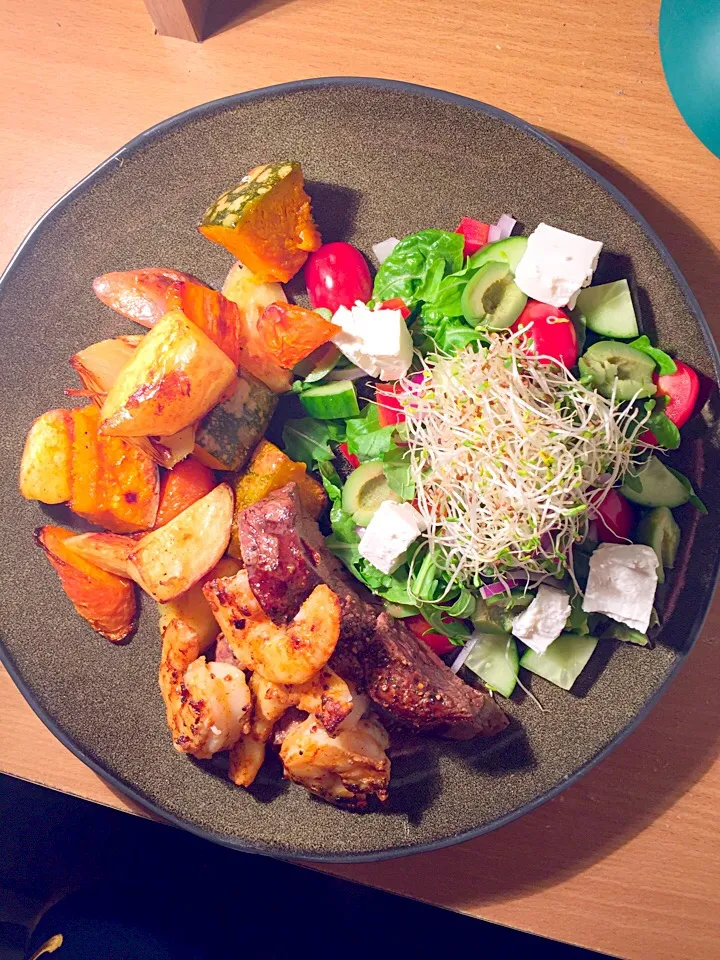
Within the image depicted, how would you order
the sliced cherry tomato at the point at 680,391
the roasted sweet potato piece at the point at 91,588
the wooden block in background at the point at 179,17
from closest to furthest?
the sliced cherry tomato at the point at 680,391
the roasted sweet potato piece at the point at 91,588
the wooden block in background at the point at 179,17

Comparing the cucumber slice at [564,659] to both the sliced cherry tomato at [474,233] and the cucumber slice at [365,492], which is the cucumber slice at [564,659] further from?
the sliced cherry tomato at [474,233]

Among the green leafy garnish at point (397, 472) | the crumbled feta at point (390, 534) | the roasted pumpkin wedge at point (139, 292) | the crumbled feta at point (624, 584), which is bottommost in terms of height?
the crumbled feta at point (624, 584)

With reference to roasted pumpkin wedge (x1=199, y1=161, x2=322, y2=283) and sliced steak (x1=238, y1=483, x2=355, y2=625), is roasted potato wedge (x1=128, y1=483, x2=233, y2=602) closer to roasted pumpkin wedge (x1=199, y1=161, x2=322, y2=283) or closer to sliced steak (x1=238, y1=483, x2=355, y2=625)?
sliced steak (x1=238, y1=483, x2=355, y2=625)

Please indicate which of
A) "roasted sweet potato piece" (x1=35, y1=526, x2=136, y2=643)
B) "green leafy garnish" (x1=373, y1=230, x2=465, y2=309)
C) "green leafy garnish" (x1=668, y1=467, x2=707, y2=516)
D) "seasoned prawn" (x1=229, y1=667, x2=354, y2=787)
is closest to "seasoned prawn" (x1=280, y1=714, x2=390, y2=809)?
"seasoned prawn" (x1=229, y1=667, x2=354, y2=787)

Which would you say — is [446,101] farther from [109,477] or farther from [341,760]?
[341,760]

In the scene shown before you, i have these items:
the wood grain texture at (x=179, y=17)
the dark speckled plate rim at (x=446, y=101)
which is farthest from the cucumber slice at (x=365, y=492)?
the wood grain texture at (x=179, y=17)

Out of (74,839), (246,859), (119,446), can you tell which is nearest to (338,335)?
(119,446)

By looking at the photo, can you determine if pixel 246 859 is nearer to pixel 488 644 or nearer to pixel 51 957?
pixel 51 957
